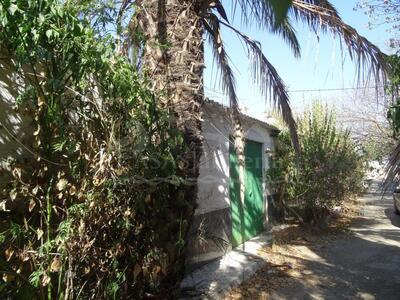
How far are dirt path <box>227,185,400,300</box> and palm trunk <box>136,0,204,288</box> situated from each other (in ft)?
8.18

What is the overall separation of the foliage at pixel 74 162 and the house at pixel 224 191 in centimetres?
228

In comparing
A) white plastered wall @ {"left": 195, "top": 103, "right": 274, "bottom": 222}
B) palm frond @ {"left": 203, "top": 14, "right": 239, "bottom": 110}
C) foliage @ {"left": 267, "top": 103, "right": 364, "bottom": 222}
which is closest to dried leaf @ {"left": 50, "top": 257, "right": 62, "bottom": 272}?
white plastered wall @ {"left": 195, "top": 103, "right": 274, "bottom": 222}

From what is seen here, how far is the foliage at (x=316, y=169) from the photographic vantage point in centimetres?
1060

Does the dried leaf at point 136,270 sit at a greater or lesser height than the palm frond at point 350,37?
lesser

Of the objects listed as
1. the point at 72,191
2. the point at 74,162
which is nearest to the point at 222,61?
the point at 74,162

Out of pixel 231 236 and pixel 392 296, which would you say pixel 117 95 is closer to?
pixel 392 296

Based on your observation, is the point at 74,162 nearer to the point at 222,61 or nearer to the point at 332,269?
the point at 222,61

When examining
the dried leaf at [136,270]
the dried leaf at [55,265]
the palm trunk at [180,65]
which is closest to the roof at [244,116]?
the palm trunk at [180,65]

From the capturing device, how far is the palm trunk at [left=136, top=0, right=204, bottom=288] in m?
4.84

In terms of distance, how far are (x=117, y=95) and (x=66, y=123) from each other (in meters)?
0.51

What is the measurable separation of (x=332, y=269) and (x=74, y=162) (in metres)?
5.84

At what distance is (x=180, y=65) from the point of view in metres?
4.95

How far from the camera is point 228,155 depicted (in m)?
8.70

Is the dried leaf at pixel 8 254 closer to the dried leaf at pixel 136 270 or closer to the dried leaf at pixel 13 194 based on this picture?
the dried leaf at pixel 13 194
